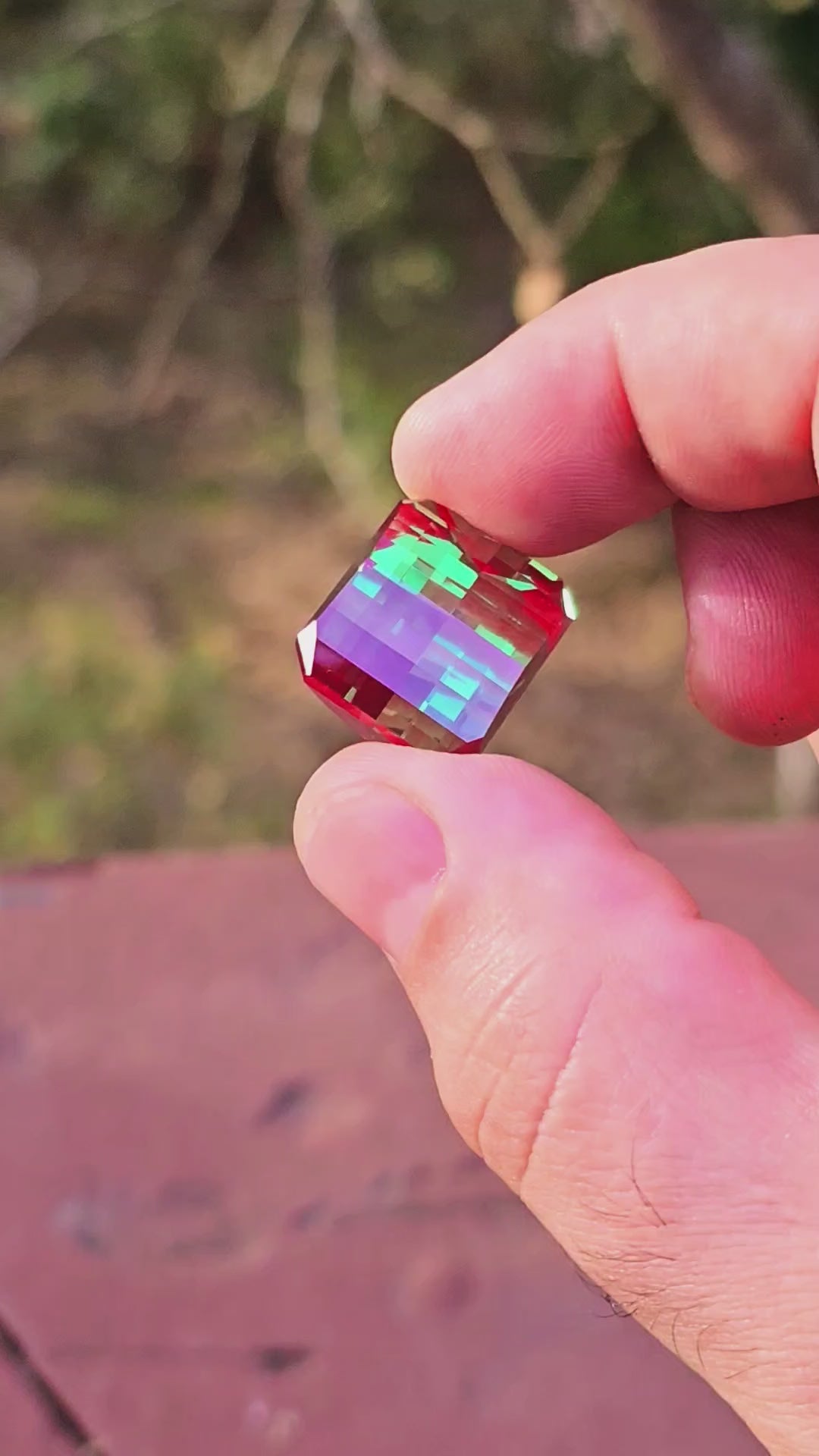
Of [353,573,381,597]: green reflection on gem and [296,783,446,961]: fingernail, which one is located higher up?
[353,573,381,597]: green reflection on gem

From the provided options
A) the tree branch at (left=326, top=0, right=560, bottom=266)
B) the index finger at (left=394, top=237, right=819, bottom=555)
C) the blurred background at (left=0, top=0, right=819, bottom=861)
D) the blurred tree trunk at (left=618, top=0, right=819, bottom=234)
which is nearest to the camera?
the index finger at (left=394, top=237, right=819, bottom=555)

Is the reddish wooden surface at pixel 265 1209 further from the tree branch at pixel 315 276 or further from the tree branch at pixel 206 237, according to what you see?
the tree branch at pixel 206 237

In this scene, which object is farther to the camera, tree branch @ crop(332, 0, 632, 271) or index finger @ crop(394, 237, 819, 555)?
tree branch @ crop(332, 0, 632, 271)

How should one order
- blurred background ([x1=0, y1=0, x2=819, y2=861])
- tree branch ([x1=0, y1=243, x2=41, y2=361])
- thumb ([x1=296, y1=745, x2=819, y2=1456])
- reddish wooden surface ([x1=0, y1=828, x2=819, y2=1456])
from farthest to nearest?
tree branch ([x1=0, y1=243, x2=41, y2=361]), blurred background ([x1=0, y1=0, x2=819, y2=861]), reddish wooden surface ([x1=0, y1=828, x2=819, y2=1456]), thumb ([x1=296, y1=745, x2=819, y2=1456])

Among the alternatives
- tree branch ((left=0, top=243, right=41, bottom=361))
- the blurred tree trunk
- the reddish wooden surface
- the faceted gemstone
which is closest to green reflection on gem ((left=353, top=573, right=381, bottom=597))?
the faceted gemstone

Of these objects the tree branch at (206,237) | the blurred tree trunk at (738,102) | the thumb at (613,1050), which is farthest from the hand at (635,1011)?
the tree branch at (206,237)

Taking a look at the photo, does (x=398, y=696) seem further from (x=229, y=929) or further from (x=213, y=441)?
(x=213, y=441)

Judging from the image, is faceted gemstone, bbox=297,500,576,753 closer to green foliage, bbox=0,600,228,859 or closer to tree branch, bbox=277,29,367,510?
green foliage, bbox=0,600,228,859
